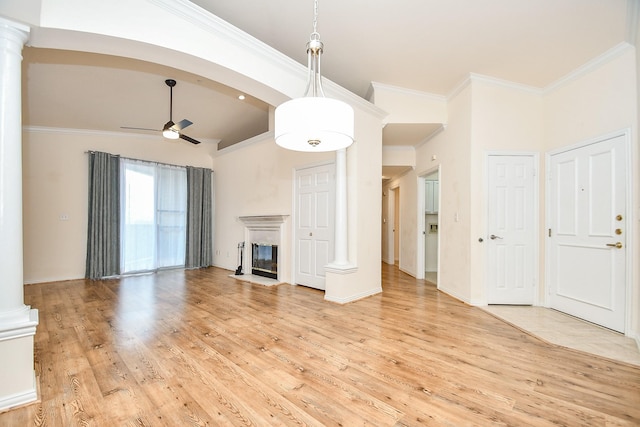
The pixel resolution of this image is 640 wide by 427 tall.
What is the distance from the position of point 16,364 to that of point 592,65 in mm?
5654

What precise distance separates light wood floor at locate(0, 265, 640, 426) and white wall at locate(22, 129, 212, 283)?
2144 mm

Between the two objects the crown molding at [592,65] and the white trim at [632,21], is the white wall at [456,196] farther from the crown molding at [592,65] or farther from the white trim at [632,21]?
the white trim at [632,21]

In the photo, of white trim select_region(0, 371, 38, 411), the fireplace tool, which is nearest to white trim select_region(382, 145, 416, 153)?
the fireplace tool

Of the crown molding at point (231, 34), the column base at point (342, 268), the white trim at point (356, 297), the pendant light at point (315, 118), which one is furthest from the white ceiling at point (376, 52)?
the white trim at point (356, 297)

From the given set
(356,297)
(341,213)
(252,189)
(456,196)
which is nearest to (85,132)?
(252,189)

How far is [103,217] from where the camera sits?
5699 millimetres

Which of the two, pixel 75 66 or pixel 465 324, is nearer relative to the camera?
pixel 465 324

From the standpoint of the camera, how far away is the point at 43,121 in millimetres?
5219

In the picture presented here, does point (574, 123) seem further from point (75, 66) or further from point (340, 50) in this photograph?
point (75, 66)

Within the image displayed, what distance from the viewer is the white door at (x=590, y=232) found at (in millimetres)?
2992

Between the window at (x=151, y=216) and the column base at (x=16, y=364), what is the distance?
470 centimetres

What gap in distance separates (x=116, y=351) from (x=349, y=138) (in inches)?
102

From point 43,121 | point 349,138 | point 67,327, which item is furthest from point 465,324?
point 43,121

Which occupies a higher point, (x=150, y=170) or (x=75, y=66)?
(x=75, y=66)
